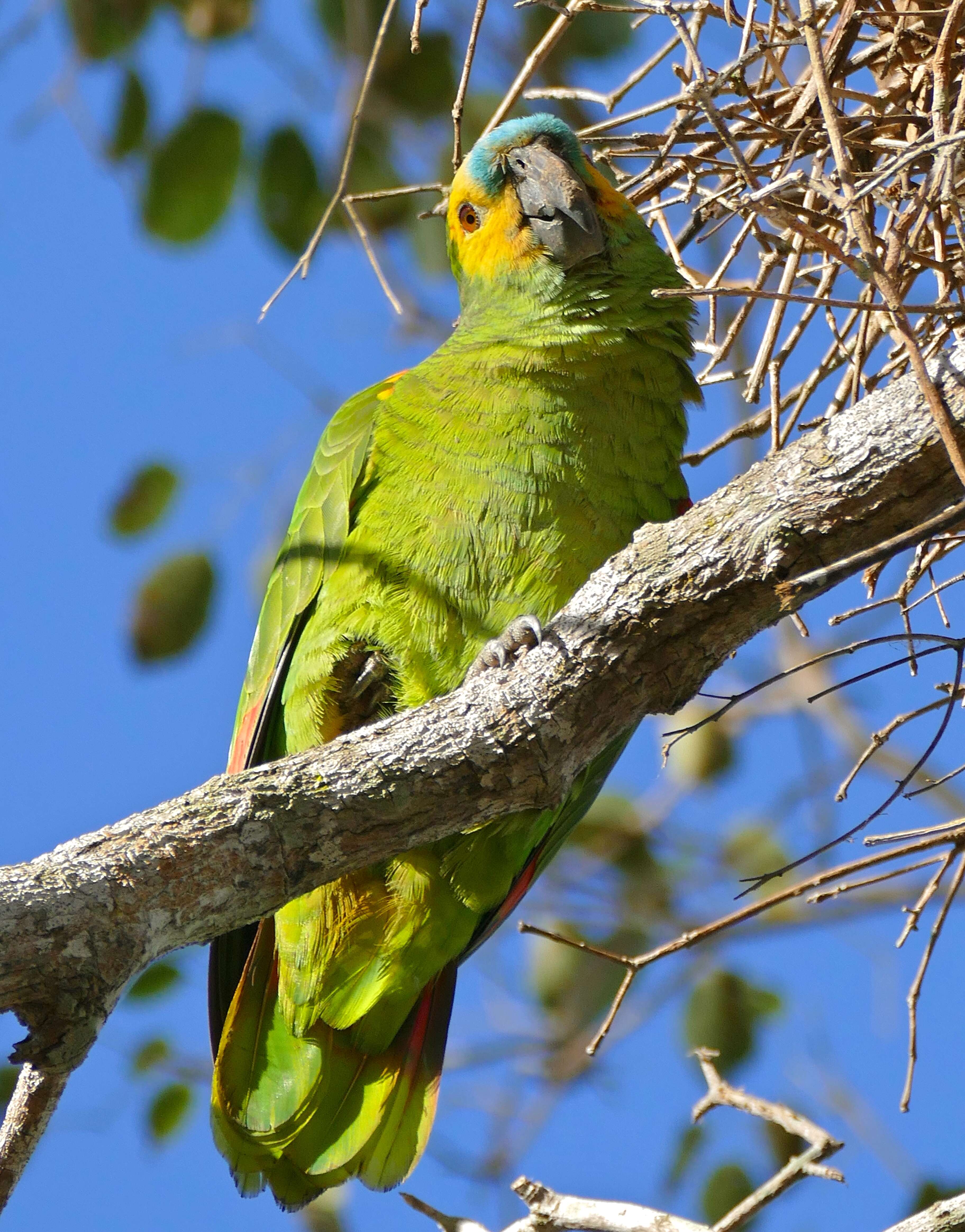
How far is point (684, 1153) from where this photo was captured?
2.66m

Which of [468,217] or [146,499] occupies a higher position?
[146,499]

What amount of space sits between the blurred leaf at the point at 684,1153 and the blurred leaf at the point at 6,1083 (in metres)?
1.44

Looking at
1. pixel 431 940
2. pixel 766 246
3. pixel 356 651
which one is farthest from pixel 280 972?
pixel 766 246

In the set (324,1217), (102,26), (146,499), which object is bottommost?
(324,1217)

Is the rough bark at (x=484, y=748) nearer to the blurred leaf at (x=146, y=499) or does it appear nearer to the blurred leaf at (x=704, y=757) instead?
the blurred leaf at (x=146, y=499)

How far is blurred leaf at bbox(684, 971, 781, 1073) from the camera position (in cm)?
296

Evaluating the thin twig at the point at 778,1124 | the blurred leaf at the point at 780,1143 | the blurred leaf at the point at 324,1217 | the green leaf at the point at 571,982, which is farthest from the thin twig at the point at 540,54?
the blurred leaf at the point at 324,1217

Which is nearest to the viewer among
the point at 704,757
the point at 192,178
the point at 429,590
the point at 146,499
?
the point at 429,590

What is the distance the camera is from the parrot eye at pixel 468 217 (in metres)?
2.39

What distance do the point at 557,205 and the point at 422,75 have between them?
0.89 meters

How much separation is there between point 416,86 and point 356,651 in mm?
1546

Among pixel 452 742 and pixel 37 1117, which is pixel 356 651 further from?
pixel 37 1117

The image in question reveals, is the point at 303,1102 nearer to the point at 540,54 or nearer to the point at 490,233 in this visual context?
the point at 490,233

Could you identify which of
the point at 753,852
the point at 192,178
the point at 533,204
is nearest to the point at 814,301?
the point at 533,204
